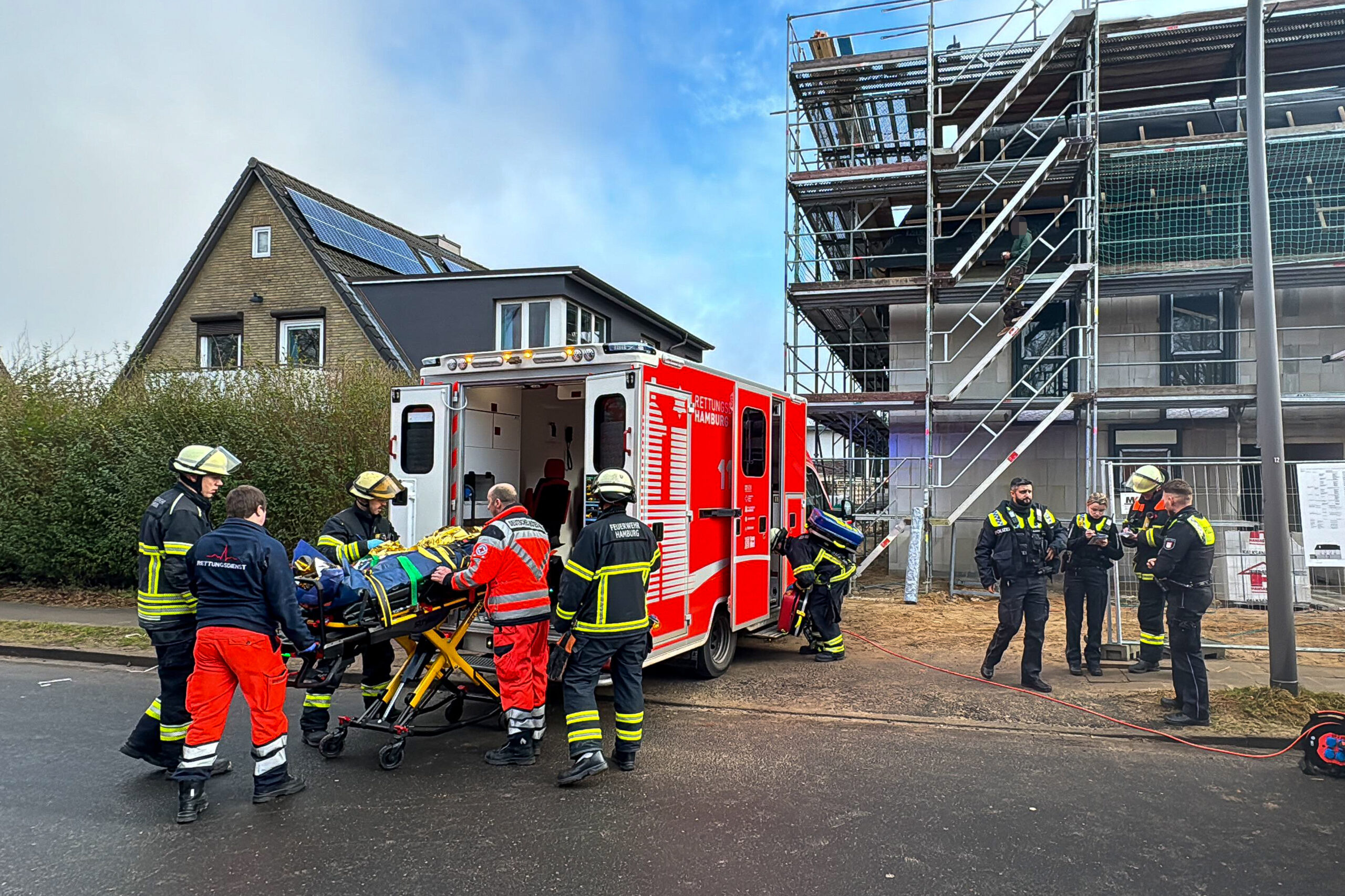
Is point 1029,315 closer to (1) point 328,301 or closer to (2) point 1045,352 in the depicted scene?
(2) point 1045,352

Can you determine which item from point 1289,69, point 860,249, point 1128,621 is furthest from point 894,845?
point 1289,69

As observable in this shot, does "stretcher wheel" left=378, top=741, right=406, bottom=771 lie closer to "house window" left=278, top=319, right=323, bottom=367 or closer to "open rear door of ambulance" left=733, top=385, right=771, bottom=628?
"open rear door of ambulance" left=733, top=385, right=771, bottom=628

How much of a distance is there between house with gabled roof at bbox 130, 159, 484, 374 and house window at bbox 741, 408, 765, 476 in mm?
11905

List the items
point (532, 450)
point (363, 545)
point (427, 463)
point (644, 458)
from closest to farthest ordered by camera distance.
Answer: point (363, 545)
point (644, 458)
point (427, 463)
point (532, 450)

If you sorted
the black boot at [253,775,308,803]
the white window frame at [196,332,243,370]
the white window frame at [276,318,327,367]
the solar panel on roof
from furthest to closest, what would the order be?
the solar panel on roof → the white window frame at [196,332,243,370] → the white window frame at [276,318,327,367] → the black boot at [253,775,308,803]

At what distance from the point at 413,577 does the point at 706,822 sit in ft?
7.39

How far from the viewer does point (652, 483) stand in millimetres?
6141

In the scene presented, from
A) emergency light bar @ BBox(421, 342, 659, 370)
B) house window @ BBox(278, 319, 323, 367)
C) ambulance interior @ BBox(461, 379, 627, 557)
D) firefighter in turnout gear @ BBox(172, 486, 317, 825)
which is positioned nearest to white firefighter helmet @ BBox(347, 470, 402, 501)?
ambulance interior @ BBox(461, 379, 627, 557)

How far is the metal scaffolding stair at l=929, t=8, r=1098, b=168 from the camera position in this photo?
13.7m

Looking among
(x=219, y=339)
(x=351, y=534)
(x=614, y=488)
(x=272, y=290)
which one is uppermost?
(x=272, y=290)

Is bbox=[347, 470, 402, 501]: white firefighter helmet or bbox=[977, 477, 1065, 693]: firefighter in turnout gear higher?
bbox=[347, 470, 402, 501]: white firefighter helmet

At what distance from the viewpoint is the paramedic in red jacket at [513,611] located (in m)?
5.22

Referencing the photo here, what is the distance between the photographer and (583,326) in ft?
61.1

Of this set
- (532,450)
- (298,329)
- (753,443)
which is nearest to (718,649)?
(753,443)
